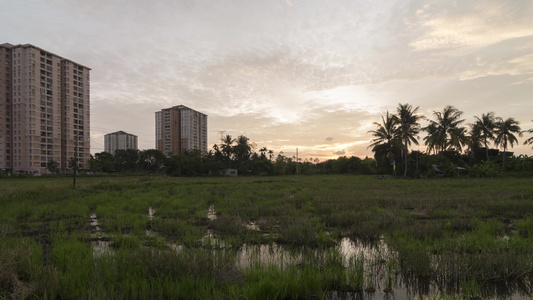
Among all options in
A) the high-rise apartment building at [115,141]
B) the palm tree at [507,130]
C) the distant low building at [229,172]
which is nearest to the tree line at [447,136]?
the palm tree at [507,130]

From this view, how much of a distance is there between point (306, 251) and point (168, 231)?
3892 mm

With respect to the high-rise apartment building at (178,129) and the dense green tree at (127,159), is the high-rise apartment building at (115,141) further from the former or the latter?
the dense green tree at (127,159)

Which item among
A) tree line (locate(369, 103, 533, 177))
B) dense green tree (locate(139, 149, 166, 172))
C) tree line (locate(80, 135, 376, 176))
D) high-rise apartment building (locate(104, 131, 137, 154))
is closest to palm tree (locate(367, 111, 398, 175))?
tree line (locate(369, 103, 533, 177))

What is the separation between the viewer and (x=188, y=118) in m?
83.6

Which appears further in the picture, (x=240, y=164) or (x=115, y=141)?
(x=115, y=141)

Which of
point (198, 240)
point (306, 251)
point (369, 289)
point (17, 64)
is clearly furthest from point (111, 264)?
point (17, 64)

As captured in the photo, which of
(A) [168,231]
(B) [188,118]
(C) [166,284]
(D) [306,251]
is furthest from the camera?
(B) [188,118]

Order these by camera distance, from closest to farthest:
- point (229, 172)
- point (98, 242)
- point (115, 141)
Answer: point (98, 242), point (229, 172), point (115, 141)

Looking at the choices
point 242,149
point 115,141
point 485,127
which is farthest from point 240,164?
point 115,141

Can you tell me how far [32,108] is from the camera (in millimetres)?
58156

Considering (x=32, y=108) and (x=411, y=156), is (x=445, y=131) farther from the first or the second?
(x=32, y=108)

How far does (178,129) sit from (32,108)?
36545 millimetres

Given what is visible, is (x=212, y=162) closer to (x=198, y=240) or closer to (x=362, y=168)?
(x=362, y=168)

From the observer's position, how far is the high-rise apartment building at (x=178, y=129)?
83.8 m
